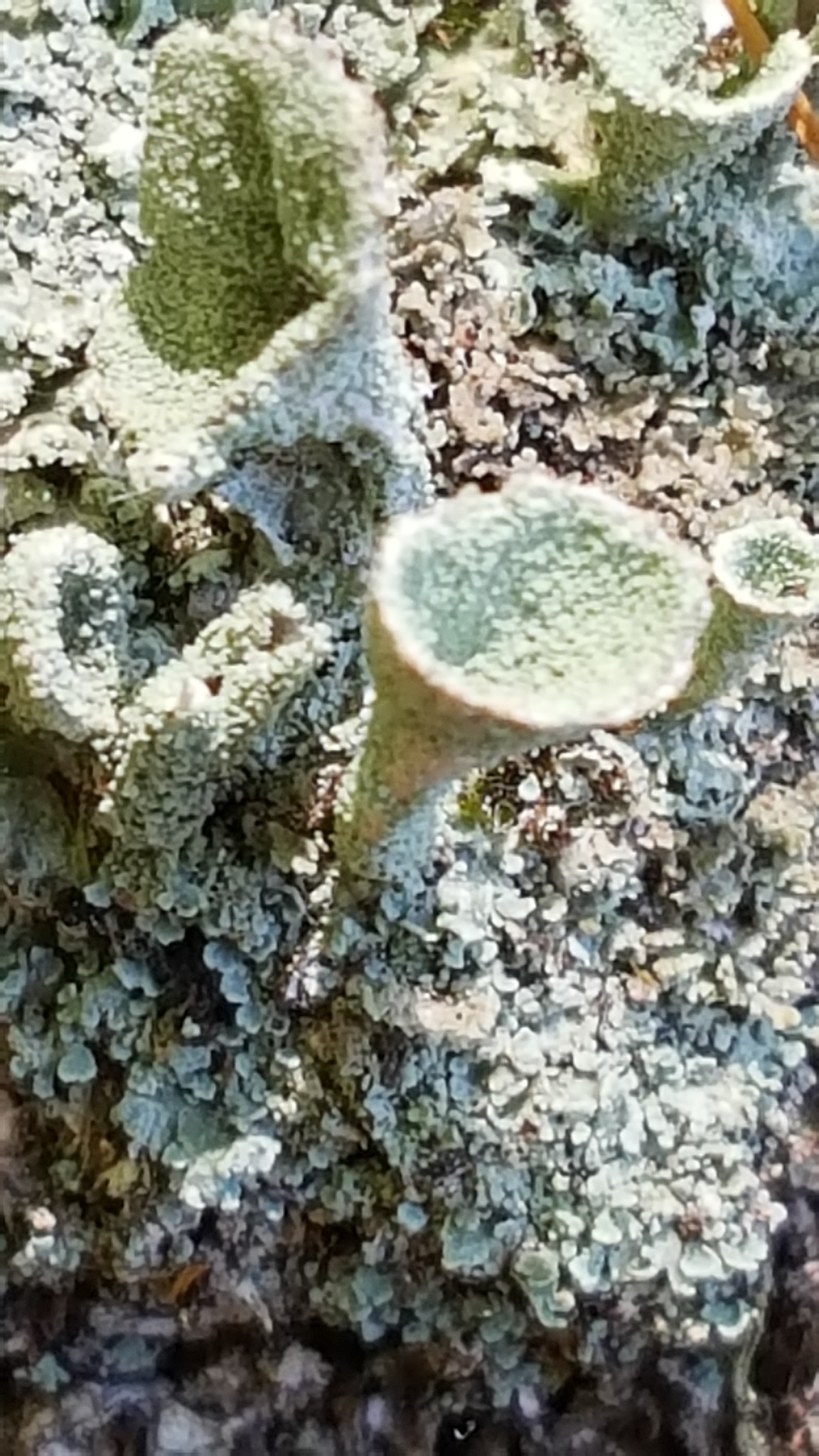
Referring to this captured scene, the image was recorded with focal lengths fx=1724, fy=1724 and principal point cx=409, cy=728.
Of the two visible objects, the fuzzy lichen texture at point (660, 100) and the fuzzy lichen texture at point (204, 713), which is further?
the fuzzy lichen texture at point (660, 100)

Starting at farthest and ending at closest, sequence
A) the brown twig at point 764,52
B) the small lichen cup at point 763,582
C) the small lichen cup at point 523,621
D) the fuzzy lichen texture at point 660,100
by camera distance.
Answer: the brown twig at point 764,52 < the fuzzy lichen texture at point 660,100 < the small lichen cup at point 763,582 < the small lichen cup at point 523,621

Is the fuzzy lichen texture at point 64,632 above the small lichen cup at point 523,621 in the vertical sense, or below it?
below

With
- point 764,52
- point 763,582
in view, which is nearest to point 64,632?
point 763,582

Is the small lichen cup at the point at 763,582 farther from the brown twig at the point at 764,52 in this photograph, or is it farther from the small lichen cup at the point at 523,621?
the brown twig at the point at 764,52

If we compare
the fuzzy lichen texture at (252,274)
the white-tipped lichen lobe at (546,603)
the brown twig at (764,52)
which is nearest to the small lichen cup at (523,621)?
the white-tipped lichen lobe at (546,603)

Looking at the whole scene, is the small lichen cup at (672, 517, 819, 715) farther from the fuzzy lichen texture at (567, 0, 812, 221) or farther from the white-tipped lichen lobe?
the fuzzy lichen texture at (567, 0, 812, 221)

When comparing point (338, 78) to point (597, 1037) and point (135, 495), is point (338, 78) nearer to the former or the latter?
point (135, 495)

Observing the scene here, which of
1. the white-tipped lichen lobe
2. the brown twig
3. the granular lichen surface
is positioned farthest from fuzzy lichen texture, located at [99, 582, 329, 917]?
the brown twig
